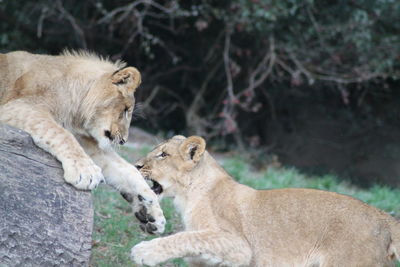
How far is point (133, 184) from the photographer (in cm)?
544

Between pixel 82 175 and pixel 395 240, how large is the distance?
2151mm

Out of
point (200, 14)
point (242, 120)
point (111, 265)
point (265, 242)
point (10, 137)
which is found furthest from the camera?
point (242, 120)

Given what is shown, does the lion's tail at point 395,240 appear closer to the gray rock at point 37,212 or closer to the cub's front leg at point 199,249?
the cub's front leg at point 199,249

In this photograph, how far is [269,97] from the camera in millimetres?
12250

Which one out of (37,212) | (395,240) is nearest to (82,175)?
(37,212)

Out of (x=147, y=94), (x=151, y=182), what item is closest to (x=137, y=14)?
(x=147, y=94)

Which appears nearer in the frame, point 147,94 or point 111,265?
point 111,265

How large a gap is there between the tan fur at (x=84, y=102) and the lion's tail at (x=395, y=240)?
1683mm

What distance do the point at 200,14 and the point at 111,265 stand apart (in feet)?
22.0

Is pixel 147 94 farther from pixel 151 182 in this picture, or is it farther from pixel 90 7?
pixel 151 182

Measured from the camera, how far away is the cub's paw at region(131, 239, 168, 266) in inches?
183

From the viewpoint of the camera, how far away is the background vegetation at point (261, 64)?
10578 millimetres

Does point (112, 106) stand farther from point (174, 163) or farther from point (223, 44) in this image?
point (223, 44)

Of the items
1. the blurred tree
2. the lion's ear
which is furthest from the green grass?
the blurred tree
